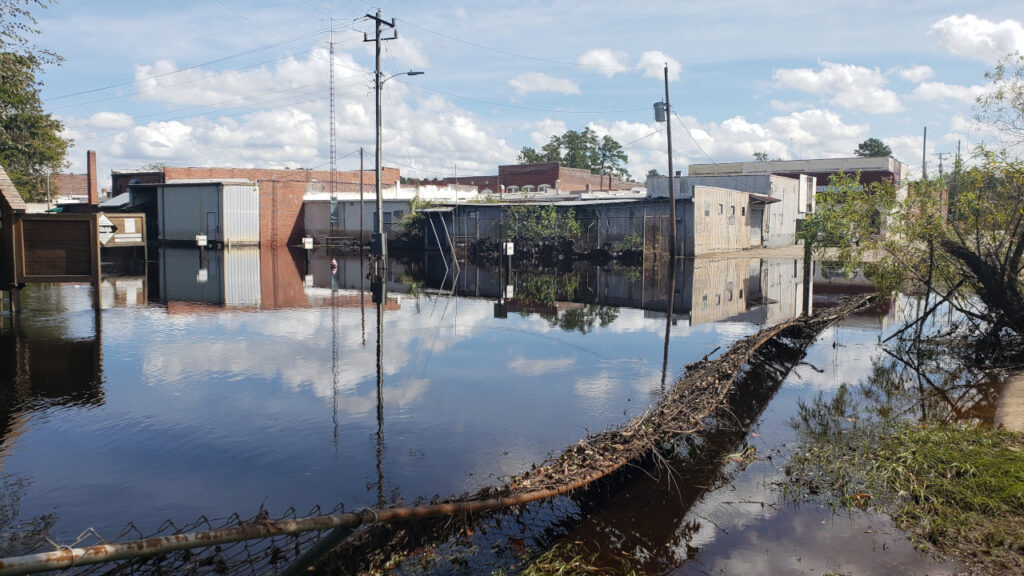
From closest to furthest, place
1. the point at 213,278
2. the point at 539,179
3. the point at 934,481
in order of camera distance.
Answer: the point at 934,481 → the point at 213,278 → the point at 539,179

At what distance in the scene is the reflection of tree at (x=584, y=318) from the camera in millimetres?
15352

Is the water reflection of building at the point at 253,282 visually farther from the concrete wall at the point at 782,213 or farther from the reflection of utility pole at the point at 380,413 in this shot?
the concrete wall at the point at 782,213

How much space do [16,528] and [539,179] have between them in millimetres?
60256

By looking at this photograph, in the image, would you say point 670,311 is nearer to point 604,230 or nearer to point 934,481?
point 934,481

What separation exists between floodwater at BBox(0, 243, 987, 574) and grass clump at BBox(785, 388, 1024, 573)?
31cm

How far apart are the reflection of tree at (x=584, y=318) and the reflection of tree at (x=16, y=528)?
10280mm

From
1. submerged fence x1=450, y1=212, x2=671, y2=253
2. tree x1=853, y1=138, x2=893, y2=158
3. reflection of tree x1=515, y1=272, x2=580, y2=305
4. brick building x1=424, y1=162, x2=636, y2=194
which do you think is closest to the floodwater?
reflection of tree x1=515, y1=272, x2=580, y2=305

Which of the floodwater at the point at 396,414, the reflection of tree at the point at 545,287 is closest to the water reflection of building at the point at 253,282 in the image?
the floodwater at the point at 396,414

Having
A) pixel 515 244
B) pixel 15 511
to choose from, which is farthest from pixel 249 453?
pixel 515 244

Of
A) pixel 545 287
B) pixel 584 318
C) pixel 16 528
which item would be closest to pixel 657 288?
pixel 545 287

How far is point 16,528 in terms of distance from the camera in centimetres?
543

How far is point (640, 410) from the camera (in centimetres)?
867

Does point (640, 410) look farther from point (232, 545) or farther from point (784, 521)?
point (232, 545)

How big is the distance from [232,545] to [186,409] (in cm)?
404
